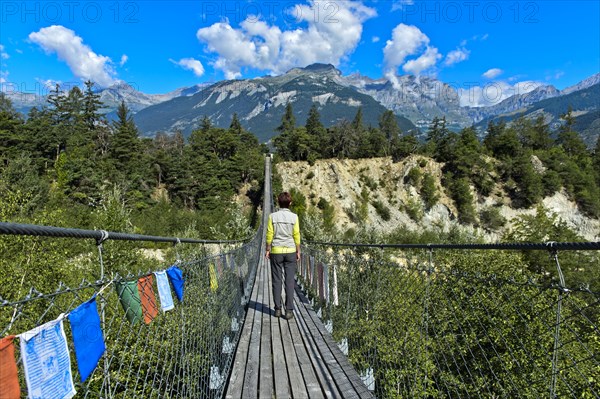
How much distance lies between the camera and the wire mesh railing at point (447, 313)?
1339 millimetres

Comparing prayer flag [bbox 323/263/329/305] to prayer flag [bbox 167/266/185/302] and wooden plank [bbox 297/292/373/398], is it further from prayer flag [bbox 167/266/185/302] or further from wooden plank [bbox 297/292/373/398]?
prayer flag [bbox 167/266/185/302]

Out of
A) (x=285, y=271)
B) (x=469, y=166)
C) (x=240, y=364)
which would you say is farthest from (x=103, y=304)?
(x=469, y=166)

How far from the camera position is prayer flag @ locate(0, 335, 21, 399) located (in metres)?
0.71

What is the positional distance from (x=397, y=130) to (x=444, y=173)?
476 inches

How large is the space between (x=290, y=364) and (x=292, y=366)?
4 cm

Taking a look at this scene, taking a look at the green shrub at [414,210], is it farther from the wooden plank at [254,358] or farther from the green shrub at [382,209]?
the wooden plank at [254,358]

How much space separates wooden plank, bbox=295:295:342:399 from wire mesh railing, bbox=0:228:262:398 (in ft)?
2.64

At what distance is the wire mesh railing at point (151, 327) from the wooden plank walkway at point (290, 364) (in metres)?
0.17

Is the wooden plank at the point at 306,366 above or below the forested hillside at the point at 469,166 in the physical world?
below

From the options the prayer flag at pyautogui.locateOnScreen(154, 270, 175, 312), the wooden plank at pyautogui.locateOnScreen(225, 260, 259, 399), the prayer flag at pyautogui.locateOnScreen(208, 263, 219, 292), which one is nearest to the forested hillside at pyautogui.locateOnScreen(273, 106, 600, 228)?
the wooden plank at pyautogui.locateOnScreen(225, 260, 259, 399)

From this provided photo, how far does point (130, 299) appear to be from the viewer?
1.36m

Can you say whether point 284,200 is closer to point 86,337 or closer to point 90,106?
point 86,337

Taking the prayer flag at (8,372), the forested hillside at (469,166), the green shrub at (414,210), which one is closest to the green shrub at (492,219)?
the forested hillside at (469,166)

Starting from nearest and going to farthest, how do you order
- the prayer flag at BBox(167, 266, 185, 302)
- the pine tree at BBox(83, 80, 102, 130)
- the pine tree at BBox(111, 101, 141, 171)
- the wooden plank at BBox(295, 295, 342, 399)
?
the prayer flag at BBox(167, 266, 185, 302), the wooden plank at BBox(295, 295, 342, 399), the pine tree at BBox(111, 101, 141, 171), the pine tree at BBox(83, 80, 102, 130)
